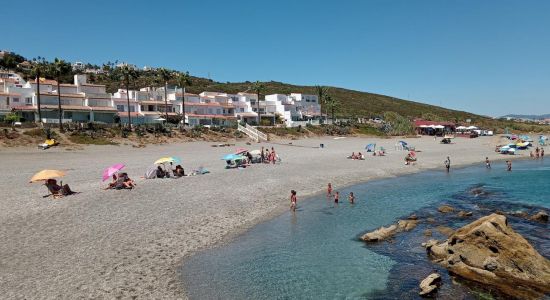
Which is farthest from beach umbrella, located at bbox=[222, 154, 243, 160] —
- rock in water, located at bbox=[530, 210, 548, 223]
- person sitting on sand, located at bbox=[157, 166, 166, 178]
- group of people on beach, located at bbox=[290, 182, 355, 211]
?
rock in water, located at bbox=[530, 210, 548, 223]

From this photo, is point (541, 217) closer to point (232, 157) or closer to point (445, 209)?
point (445, 209)

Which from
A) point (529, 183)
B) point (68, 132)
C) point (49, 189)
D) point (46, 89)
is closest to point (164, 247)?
point (49, 189)

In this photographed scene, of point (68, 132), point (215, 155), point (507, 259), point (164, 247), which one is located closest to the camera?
point (507, 259)

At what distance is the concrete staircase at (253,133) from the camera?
74438 mm

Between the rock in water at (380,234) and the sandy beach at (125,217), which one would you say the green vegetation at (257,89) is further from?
the rock in water at (380,234)

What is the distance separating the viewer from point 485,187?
39375 millimetres

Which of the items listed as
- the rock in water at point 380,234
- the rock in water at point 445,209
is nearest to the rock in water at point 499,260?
the rock in water at point 380,234

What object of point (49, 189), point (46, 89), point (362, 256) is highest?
point (46, 89)

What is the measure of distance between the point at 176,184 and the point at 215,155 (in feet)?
67.4

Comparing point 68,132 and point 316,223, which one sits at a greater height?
point 68,132

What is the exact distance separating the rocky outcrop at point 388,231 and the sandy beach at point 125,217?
21.8 ft

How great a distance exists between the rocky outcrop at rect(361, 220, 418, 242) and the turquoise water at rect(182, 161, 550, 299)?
693mm

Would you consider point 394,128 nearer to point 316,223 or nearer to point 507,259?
point 316,223

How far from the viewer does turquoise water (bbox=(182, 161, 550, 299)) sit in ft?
50.6
